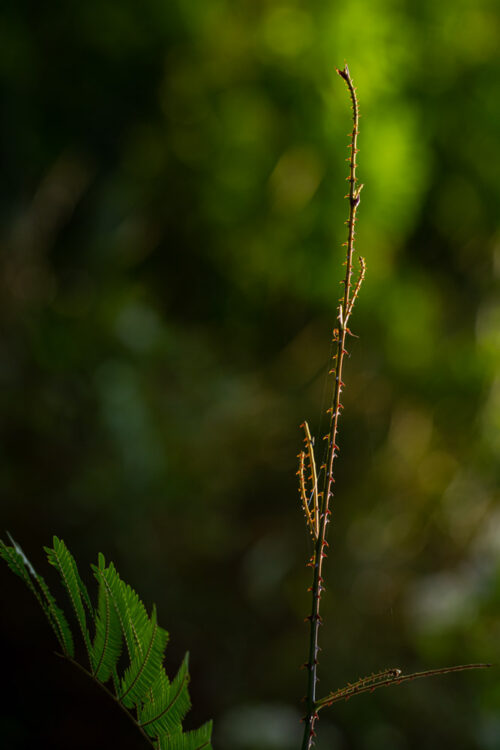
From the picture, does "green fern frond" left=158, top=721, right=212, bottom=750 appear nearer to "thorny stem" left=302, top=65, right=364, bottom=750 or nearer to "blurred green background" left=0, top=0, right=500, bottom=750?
"thorny stem" left=302, top=65, right=364, bottom=750

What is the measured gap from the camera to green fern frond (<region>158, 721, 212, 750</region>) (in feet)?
0.57

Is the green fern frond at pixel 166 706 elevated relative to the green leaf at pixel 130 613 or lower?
lower

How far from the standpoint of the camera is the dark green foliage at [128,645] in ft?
0.55

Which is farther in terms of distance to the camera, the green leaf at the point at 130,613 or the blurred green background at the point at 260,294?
the blurred green background at the point at 260,294

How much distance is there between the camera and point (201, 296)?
59.3 inches

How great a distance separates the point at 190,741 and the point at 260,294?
1329 mm

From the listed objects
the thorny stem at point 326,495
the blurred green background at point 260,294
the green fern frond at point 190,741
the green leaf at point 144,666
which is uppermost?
the blurred green background at point 260,294

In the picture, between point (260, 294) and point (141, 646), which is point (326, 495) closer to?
point (141, 646)

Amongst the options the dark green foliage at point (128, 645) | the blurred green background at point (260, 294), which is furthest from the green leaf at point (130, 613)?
the blurred green background at point (260, 294)

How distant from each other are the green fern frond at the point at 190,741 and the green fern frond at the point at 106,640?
0.02m

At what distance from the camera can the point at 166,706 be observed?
18 centimetres

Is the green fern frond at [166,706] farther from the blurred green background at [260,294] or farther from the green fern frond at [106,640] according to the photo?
the blurred green background at [260,294]

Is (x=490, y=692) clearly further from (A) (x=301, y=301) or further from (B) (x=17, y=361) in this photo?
(B) (x=17, y=361)

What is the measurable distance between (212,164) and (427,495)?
2.66 ft
